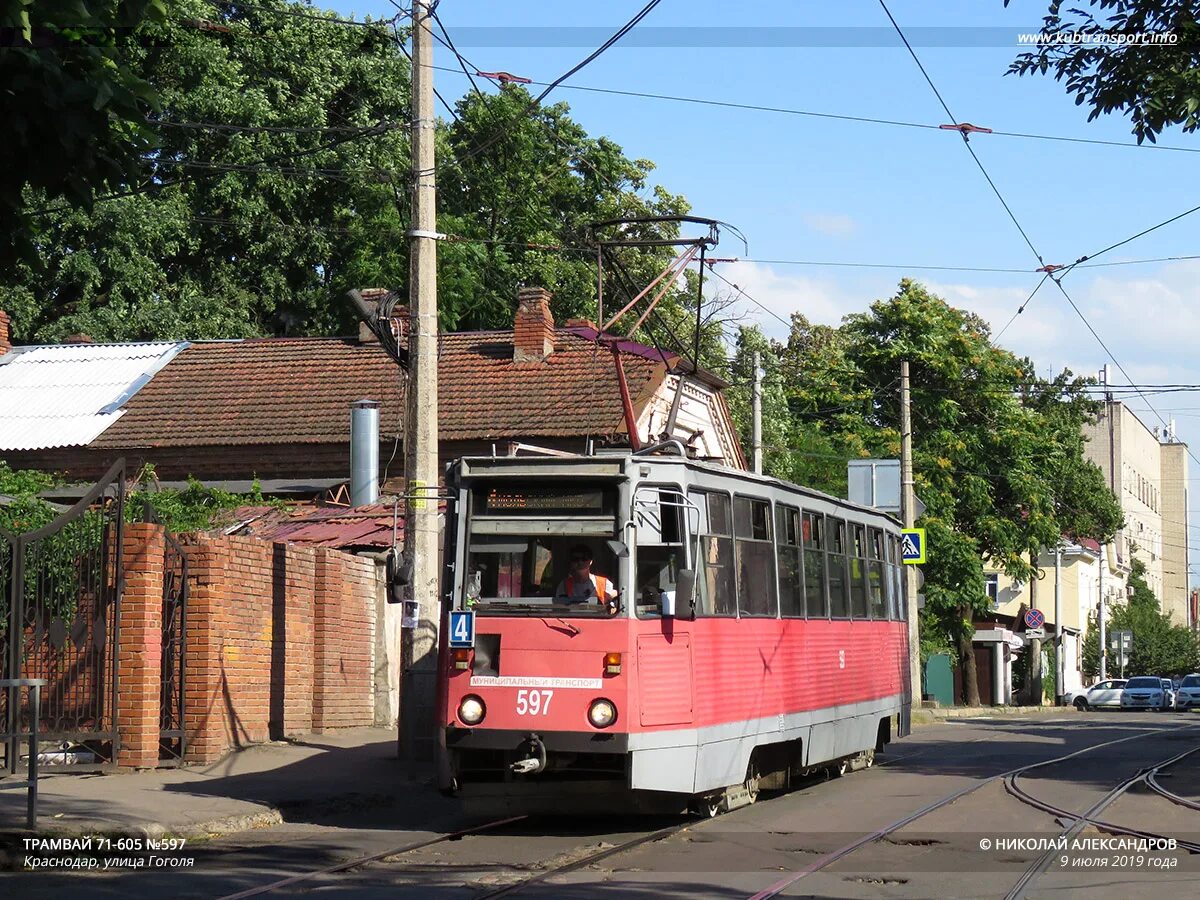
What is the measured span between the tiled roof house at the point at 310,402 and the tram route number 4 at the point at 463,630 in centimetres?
1727

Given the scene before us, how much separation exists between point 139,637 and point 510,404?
15.8 meters

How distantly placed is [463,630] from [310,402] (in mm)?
20893

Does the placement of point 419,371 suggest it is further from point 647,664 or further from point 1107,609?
point 1107,609

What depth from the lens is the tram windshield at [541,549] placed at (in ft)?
40.6

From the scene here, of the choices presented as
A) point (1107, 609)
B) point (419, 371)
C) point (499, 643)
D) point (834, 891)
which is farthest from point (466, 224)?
point (1107, 609)

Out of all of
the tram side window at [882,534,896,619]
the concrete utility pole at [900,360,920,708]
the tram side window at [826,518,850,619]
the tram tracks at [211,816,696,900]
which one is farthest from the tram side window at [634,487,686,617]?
the concrete utility pole at [900,360,920,708]

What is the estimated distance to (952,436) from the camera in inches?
1937

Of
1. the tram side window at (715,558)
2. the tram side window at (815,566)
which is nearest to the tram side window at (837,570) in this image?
the tram side window at (815,566)

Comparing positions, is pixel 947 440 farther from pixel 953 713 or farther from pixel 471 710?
pixel 471 710

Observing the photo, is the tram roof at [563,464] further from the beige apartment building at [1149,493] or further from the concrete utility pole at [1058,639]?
the beige apartment building at [1149,493]

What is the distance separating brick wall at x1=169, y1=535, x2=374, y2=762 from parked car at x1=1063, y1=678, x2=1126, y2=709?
40.2 metres

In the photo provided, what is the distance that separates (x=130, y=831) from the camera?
1151 centimetres

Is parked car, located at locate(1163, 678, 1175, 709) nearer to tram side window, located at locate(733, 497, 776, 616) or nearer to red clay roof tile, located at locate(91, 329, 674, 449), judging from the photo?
red clay roof tile, located at locate(91, 329, 674, 449)

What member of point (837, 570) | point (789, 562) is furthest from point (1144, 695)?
point (789, 562)
